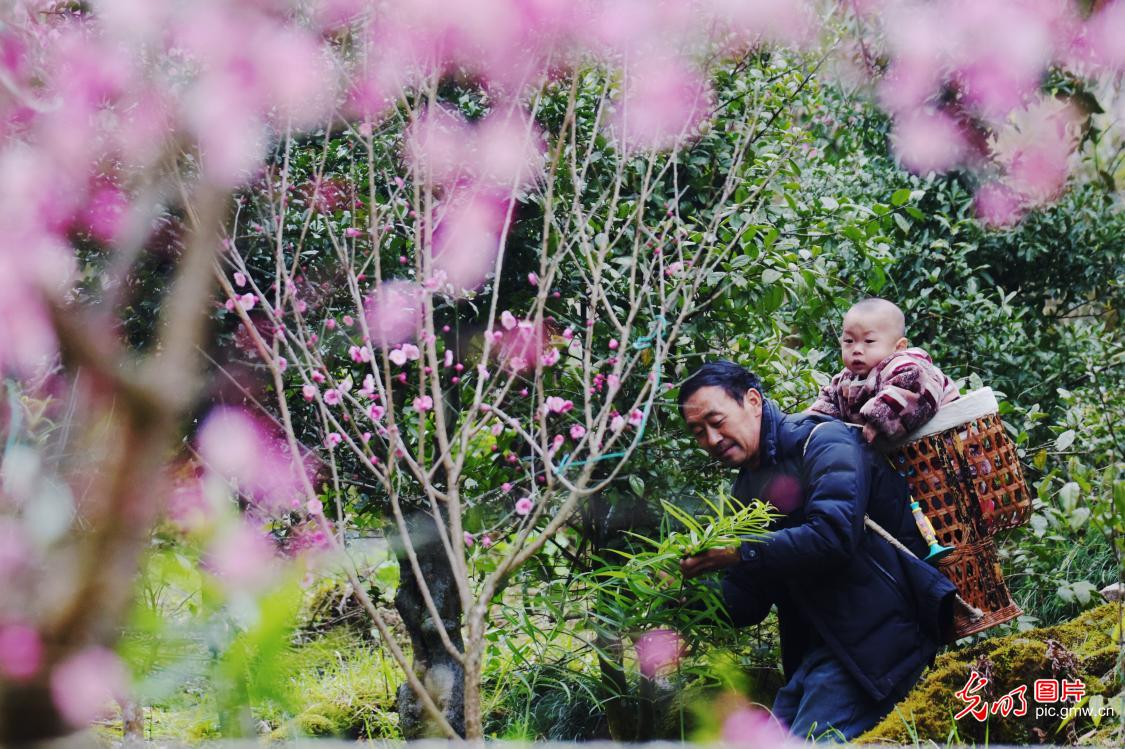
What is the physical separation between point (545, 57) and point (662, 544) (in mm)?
1282

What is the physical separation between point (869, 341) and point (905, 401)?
366 mm

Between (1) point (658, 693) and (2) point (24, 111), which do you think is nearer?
(2) point (24, 111)

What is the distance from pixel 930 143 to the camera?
4840 mm

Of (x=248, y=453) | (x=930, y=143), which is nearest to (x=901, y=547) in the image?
(x=248, y=453)

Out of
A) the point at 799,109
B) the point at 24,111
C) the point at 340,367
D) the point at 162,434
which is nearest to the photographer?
the point at 162,434

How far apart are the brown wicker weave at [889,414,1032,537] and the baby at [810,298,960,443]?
90mm

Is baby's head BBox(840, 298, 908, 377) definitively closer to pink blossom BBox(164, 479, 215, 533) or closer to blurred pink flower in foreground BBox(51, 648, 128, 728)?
pink blossom BBox(164, 479, 215, 533)

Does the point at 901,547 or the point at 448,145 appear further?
the point at 448,145

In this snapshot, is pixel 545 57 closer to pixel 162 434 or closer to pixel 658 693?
pixel 162 434

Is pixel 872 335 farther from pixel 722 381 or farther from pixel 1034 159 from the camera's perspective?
pixel 1034 159

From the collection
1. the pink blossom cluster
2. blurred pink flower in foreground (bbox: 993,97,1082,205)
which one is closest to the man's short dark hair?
the pink blossom cluster

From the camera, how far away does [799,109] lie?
4297mm

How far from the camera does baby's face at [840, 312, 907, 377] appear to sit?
8.96ft

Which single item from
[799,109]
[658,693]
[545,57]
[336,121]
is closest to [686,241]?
[545,57]
